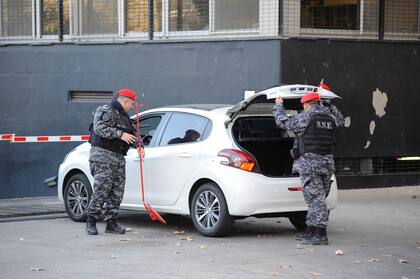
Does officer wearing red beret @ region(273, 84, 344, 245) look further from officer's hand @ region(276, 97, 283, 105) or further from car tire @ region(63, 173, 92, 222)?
car tire @ region(63, 173, 92, 222)

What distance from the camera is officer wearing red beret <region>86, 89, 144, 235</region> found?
10008 millimetres

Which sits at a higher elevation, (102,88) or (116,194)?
(102,88)

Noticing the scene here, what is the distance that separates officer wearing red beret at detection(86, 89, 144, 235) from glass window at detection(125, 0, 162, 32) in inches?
232

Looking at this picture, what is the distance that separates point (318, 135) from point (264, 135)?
110 centimetres

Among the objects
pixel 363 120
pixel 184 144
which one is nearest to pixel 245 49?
pixel 363 120

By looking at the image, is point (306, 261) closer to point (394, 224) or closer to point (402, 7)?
point (394, 224)

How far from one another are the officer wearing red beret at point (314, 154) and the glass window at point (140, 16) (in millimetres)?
6869

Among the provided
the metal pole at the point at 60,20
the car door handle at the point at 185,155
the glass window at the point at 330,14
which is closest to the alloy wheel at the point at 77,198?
the car door handle at the point at 185,155

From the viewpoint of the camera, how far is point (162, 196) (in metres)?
10.4

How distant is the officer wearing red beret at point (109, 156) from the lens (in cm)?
1001

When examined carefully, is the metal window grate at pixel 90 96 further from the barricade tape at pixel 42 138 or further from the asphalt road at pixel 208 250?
the asphalt road at pixel 208 250

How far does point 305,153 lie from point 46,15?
933 centimetres

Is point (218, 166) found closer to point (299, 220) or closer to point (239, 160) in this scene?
point (239, 160)

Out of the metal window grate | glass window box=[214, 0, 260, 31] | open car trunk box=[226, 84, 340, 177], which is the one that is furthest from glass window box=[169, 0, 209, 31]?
open car trunk box=[226, 84, 340, 177]
